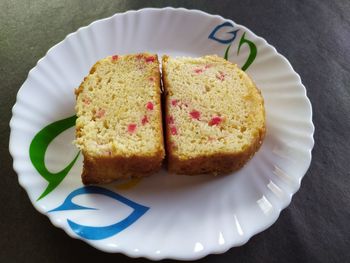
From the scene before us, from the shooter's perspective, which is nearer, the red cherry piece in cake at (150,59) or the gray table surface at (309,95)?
the gray table surface at (309,95)

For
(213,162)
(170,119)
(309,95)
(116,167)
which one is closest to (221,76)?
(170,119)

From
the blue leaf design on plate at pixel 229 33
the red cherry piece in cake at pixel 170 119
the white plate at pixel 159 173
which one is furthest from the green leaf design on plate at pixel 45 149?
the blue leaf design on plate at pixel 229 33

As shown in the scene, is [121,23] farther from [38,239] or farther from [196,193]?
[38,239]

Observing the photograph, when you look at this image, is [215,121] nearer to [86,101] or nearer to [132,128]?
[132,128]

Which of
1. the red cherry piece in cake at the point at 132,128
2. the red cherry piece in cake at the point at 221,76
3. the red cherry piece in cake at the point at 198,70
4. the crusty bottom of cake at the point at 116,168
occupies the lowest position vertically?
the crusty bottom of cake at the point at 116,168

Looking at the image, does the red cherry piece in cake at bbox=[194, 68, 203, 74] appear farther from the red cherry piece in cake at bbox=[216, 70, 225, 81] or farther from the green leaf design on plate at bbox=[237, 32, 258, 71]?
the green leaf design on plate at bbox=[237, 32, 258, 71]

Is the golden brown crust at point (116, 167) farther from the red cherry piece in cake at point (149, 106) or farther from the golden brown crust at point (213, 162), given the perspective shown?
the red cherry piece in cake at point (149, 106)

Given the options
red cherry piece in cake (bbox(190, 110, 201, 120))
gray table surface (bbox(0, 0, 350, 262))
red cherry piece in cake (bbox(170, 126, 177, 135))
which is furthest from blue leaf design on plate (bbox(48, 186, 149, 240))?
red cherry piece in cake (bbox(190, 110, 201, 120))
